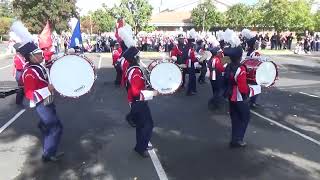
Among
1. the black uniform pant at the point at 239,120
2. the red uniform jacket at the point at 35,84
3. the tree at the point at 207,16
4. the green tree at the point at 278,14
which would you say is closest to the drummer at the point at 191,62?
the black uniform pant at the point at 239,120

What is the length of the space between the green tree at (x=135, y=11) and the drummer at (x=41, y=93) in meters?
35.6

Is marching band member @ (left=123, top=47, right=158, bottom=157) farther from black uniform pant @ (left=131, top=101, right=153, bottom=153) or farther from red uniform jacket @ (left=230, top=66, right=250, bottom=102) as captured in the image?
red uniform jacket @ (left=230, top=66, right=250, bottom=102)

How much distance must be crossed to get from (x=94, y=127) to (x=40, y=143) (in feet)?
5.08

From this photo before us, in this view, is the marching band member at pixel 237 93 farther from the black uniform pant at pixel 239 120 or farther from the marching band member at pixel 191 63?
the marching band member at pixel 191 63

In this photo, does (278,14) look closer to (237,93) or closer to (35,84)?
(237,93)

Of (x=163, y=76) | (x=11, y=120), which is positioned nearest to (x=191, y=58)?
(x=11, y=120)

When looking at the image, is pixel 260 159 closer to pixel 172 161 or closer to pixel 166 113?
pixel 172 161

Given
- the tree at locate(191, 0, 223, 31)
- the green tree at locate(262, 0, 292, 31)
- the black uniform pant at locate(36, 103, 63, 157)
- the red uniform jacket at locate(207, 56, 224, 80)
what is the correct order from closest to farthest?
1. the black uniform pant at locate(36, 103, 63, 157)
2. the red uniform jacket at locate(207, 56, 224, 80)
3. the green tree at locate(262, 0, 292, 31)
4. the tree at locate(191, 0, 223, 31)

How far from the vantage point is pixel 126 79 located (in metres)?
7.95

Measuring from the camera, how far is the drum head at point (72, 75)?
7.38 m

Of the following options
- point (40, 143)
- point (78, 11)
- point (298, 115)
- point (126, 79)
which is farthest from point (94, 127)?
point (78, 11)

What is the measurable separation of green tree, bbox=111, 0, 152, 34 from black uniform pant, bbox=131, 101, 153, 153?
1399 inches

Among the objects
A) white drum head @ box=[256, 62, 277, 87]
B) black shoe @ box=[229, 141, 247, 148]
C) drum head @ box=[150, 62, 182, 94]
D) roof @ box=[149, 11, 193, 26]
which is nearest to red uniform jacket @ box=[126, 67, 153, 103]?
drum head @ box=[150, 62, 182, 94]

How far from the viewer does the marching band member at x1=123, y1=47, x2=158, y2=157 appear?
7.67 m
